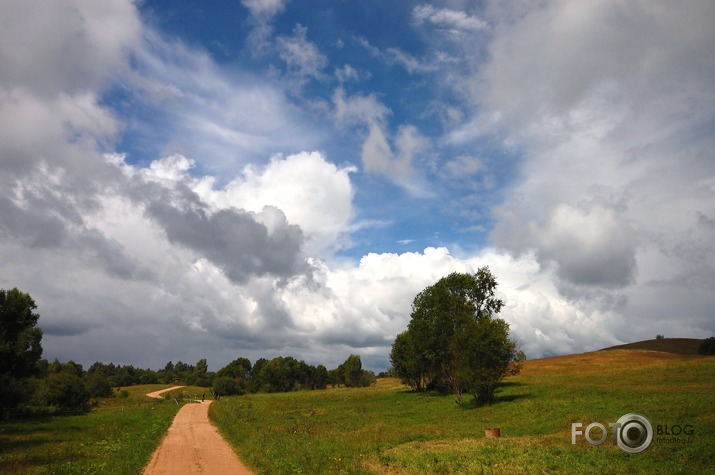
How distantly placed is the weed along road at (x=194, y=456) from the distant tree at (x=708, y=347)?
291ft

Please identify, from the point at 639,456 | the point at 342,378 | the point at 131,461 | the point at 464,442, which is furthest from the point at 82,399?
the point at 342,378

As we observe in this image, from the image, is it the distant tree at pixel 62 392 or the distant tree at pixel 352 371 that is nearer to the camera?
the distant tree at pixel 62 392

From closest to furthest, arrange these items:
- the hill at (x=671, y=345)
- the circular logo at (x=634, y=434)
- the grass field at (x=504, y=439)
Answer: the grass field at (x=504, y=439)
the circular logo at (x=634, y=434)
the hill at (x=671, y=345)

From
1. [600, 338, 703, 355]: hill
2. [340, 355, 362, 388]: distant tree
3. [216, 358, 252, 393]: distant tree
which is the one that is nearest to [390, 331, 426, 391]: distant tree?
[600, 338, 703, 355]: hill

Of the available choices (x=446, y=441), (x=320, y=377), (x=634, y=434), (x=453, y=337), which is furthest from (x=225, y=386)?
(x=634, y=434)

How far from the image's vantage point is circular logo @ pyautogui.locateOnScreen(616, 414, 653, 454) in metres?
19.0

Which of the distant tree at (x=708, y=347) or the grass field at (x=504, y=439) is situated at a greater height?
the distant tree at (x=708, y=347)

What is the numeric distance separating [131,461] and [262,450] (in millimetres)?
6382

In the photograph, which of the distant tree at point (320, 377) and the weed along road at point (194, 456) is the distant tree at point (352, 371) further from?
the weed along road at point (194, 456)

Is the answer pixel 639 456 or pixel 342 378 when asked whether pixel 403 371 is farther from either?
pixel 342 378

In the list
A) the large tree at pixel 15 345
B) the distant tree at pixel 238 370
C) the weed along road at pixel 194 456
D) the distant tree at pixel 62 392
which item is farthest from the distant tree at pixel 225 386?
the weed along road at pixel 194 456

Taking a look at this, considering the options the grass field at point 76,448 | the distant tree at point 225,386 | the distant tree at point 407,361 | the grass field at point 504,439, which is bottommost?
the distant tree at point 225,386

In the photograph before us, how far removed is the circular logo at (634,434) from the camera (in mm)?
19000

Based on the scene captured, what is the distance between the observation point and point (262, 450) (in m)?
23.9
